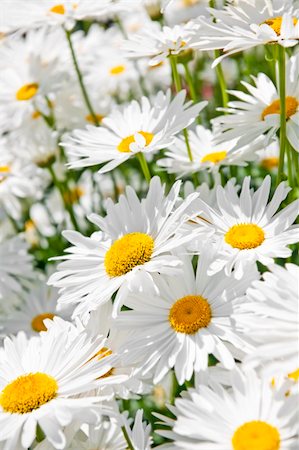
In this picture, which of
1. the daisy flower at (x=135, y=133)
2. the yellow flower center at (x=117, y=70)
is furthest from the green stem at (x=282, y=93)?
the yellow flower center at (x=117, y=70)

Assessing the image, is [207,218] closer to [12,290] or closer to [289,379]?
[289,379]

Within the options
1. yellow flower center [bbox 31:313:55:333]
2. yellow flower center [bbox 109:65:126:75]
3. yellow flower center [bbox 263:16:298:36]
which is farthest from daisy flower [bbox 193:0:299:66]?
yellow flower center [bbox 109:65:126:75]

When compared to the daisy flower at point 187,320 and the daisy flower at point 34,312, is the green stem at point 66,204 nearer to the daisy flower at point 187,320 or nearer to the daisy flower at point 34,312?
the daisy flower at point 34,312

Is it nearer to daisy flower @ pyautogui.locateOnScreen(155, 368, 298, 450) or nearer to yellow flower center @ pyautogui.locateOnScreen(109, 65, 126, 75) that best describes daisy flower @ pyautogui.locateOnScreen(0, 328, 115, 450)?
daisy flower @ pyautogui.locateOnScreen(155, 368, 298, 450)

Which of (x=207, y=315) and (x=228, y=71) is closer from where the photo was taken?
(x=207, y=315)

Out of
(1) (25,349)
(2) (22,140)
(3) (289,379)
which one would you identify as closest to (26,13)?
(2) (22,140)
